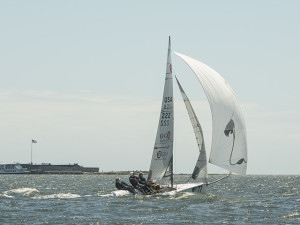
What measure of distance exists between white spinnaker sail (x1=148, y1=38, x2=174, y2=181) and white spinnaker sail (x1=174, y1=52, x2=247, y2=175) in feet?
11.6

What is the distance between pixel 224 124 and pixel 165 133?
4.95m

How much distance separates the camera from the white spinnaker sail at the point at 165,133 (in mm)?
39469

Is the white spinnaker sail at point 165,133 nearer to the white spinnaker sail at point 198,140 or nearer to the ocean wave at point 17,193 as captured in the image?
the white spinnaker sail at point 198,140

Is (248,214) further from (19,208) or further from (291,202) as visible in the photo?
(19,208)

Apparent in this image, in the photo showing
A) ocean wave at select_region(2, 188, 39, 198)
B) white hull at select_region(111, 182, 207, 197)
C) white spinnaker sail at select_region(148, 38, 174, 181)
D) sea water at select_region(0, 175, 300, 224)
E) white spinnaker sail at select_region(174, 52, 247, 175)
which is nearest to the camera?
sea water at select_region(0, 175, 300, 224)

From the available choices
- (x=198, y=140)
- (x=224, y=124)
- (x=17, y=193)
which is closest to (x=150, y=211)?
(x=224, y=124)

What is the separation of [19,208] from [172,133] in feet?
35.9

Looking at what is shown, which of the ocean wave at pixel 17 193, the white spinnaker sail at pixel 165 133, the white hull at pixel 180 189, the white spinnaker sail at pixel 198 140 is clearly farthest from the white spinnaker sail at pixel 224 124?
the ocean wave at pixel 17 193

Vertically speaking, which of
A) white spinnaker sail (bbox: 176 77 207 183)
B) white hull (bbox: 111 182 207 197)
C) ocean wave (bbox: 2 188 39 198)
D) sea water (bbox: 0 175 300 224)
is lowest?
sea water (bbox: 0 175 300 224)

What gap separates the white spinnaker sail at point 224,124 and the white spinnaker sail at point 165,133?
3.52 m

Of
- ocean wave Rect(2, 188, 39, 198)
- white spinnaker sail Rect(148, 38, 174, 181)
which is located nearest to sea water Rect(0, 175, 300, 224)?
white spinnaker sail Rect(148, 38, 174, 181)

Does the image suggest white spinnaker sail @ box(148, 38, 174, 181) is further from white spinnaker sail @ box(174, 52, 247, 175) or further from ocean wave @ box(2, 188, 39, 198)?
ocean wave @ box(2, 188, 39, 198)

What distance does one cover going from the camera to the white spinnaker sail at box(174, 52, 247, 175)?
3569 cm

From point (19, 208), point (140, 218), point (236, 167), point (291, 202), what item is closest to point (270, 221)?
point (140, 218)
